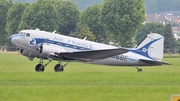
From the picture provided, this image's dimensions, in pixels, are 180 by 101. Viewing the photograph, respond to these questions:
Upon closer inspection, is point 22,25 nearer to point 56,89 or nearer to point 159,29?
point 159,29

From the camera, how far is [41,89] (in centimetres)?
2945

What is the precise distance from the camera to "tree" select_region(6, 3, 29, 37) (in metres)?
131

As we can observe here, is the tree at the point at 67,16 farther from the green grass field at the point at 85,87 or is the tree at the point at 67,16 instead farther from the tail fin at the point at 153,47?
the green grass field at the point at 85,87

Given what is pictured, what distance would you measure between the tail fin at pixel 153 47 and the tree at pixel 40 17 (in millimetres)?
73617

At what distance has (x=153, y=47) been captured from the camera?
163ft

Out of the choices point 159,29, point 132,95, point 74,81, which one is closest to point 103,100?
point 132,95

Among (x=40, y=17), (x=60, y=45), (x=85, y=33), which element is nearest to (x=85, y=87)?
(x=60, y=45)

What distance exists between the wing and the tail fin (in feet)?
11.5

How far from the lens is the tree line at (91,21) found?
126 m

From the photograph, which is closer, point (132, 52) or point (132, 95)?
point (132, 95)

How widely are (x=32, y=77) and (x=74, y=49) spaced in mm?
11051

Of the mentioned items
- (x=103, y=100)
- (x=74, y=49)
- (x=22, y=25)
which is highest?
(x=22, y=25)

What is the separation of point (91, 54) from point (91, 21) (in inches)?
3558

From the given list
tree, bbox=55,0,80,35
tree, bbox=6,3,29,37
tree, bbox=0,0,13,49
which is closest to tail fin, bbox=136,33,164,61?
tree, bbox=6,3,29,37
